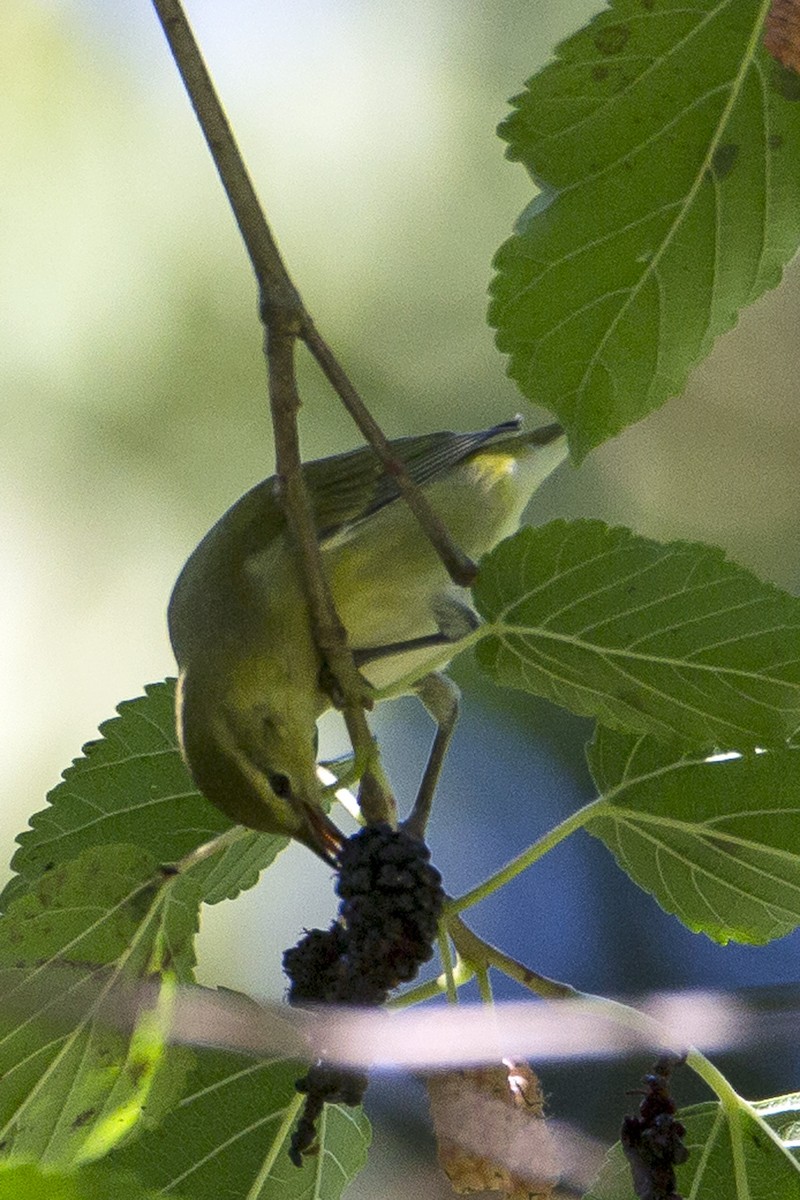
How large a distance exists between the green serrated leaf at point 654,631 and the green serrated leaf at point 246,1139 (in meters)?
0.67

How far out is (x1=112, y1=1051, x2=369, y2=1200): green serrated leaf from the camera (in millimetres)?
1946

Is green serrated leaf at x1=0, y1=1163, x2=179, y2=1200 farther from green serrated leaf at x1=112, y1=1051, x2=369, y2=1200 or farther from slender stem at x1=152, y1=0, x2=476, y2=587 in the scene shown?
slender stem at x1=152, y1=0, x2=476, y2=587

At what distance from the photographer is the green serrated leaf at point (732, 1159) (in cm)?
196

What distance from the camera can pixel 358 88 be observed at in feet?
23.1

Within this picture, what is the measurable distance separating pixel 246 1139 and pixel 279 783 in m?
0.59

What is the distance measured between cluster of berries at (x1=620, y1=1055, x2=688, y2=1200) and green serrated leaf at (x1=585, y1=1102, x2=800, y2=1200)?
348 mm

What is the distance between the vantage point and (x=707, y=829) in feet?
6.34

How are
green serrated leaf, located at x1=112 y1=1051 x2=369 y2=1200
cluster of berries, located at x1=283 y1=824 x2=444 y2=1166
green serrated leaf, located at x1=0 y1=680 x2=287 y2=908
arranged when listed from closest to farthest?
cluster of berries, located at x1=283 y1=824 x2=444 y2=1166
green serrated leaf, located at x1=112 y1=1051 x2=369 y2=1200
green serrated leaf, located at x1=0 y1=680 x2=287 y2=908

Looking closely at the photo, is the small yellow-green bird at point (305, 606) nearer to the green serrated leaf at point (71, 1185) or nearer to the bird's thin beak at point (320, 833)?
the bird's thin beak at point (320, 833)

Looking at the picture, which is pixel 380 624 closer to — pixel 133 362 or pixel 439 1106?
pixel 439 1106

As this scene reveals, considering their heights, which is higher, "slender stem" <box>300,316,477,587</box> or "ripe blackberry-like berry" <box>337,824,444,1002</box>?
"slender stem" <box>300,316,477,587</box>

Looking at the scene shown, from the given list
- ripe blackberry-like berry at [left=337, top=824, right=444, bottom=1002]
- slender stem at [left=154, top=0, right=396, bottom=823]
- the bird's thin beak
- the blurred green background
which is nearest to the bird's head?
the bird's thin beak

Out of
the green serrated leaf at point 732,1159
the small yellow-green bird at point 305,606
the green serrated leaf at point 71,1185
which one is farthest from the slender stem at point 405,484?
the green serrated leaf at point 732,1159

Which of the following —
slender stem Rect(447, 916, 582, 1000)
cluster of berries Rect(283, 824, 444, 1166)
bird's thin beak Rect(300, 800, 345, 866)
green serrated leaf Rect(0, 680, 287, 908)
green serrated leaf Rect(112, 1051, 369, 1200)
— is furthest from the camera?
bird's thin beak Rect(300, 800, 345, 866)
